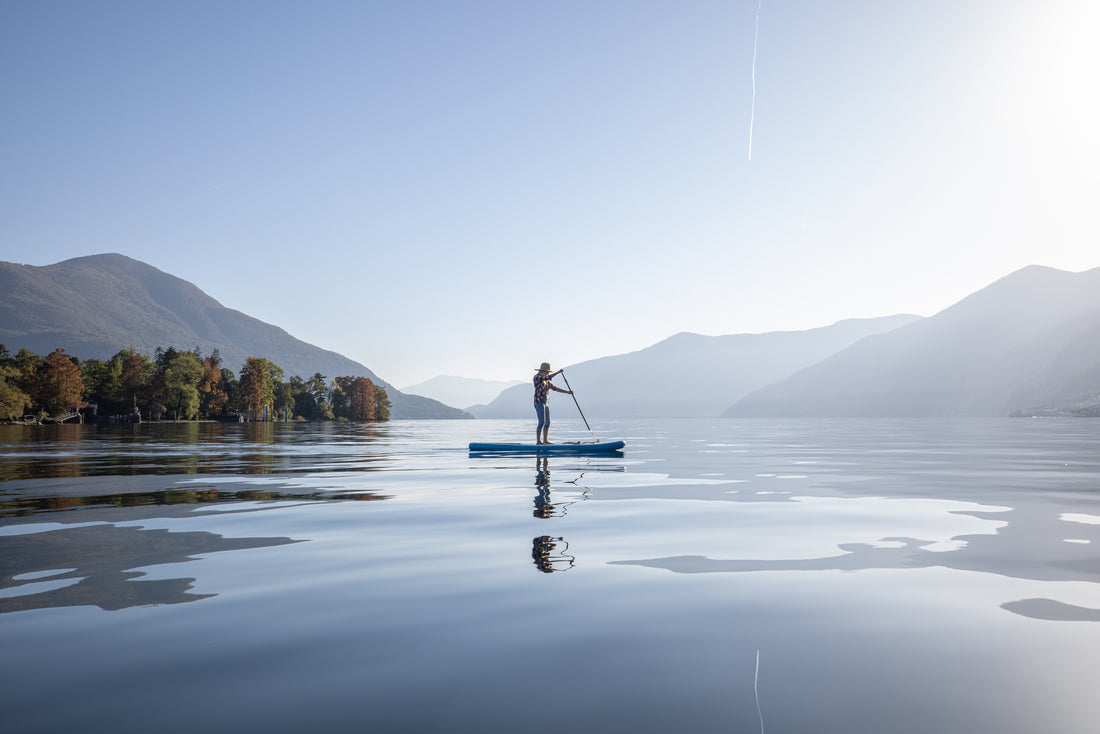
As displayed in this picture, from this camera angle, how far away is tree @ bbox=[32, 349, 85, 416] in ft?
416

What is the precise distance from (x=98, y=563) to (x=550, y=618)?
593cm

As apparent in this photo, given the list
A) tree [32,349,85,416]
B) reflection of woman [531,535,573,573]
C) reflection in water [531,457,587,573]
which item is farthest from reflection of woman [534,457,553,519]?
tree [32,349,85,416]

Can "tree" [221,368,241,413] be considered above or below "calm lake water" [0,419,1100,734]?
above

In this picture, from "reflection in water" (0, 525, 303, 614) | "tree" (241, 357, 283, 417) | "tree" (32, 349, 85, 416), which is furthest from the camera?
"tree" (241, 357, 283, 417)

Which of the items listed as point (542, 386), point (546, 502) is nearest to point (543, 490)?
point (546, 502)

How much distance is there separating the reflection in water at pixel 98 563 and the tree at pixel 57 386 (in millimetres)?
147904

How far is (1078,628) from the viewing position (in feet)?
17.3

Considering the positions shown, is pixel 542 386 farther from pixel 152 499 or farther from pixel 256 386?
pixel 256 386

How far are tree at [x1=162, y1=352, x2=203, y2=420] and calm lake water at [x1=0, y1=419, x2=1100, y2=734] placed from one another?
487 ft

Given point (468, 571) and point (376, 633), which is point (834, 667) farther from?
point (468, 571)

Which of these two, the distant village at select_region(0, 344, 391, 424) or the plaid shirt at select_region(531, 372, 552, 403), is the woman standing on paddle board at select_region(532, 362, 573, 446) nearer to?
the plaid shirt at select_region(531, 372, 552, 403)

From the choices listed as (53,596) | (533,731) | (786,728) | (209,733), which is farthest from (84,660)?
(786,728)

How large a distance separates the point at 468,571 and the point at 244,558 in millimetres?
3013

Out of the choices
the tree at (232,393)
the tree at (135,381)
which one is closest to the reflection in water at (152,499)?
the tree at (135,381)
